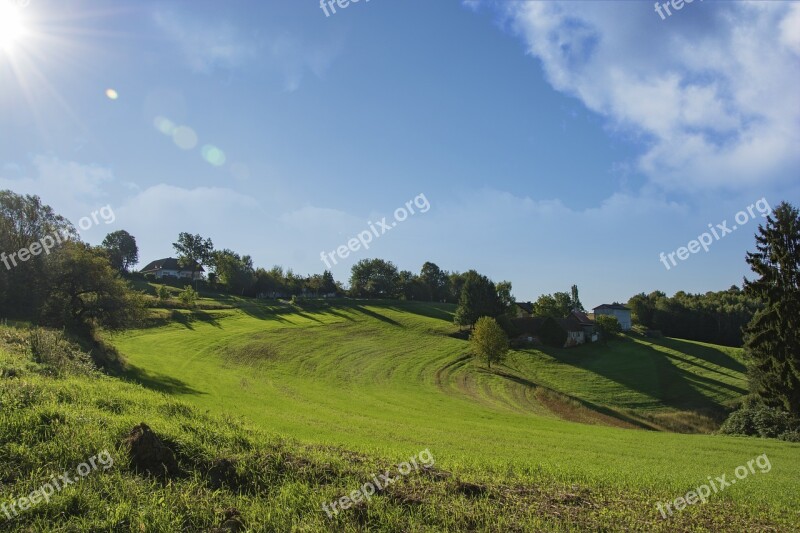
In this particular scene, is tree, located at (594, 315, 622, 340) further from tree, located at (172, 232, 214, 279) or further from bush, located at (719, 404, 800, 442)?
tree, located at (172, 232, 214, 279)

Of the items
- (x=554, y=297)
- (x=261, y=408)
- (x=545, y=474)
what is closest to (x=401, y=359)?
(x=261, y=408)

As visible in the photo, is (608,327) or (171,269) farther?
(171,269)

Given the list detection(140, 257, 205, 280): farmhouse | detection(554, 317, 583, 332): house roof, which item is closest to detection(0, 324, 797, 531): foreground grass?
detection(554, 317, 583, 332): house roof

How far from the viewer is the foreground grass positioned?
6.21 m

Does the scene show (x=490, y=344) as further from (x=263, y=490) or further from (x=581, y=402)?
(x=263, y=490)

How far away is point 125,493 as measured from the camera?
6.55m

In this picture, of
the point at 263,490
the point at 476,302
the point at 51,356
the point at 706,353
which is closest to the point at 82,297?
the point at 51,356

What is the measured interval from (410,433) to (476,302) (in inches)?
2476

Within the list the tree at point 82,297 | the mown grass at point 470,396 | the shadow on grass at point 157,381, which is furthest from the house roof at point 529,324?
the tree at point 82,297

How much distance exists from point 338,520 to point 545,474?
18.0ft

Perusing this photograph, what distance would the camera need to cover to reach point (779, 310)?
97.8ft

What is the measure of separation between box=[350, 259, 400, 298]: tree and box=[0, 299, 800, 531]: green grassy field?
2533 inches

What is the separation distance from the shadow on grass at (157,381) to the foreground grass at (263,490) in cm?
1980

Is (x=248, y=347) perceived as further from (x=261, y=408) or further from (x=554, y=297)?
(x=554, y=297)
